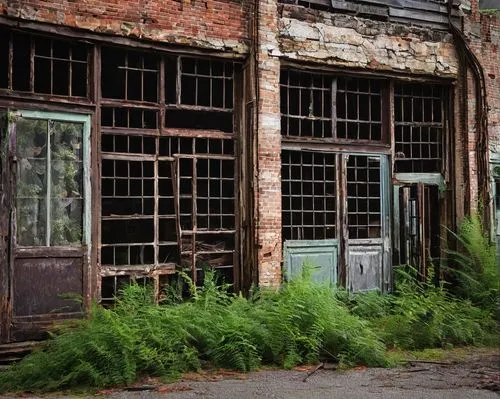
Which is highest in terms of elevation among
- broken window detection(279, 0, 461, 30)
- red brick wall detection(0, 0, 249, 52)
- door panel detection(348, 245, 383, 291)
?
broken window detection(279, 0, 461, 30)

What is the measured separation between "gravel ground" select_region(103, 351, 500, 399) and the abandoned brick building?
8.68 ft

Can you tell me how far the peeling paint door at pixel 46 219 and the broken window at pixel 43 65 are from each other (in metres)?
0.40

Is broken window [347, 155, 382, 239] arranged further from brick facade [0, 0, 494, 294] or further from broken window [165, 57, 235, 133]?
broken window [165, 57, 235, 133]

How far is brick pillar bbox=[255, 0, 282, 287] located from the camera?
33.7 feet

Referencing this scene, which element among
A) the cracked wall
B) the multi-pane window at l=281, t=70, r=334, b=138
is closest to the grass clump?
the multi-pane window at l=281, t=70, r=334, b=138

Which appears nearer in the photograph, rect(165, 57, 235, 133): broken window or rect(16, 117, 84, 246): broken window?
rect(16, 117, 84, 246): broken window

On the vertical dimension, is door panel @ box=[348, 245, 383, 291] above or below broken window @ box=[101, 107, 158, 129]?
below

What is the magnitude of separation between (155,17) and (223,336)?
4.85 metres

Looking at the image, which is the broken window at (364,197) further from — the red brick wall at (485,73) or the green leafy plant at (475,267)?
the red brick wall at (485,73)

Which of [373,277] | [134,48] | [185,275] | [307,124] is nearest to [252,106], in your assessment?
[307,124]

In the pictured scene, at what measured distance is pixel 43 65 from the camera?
901cm

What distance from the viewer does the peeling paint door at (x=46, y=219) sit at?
28.1ft

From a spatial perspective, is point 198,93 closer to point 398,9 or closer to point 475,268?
point 398,9

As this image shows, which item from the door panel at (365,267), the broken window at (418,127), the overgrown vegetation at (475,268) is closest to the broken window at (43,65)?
the door panel at (365,267)
